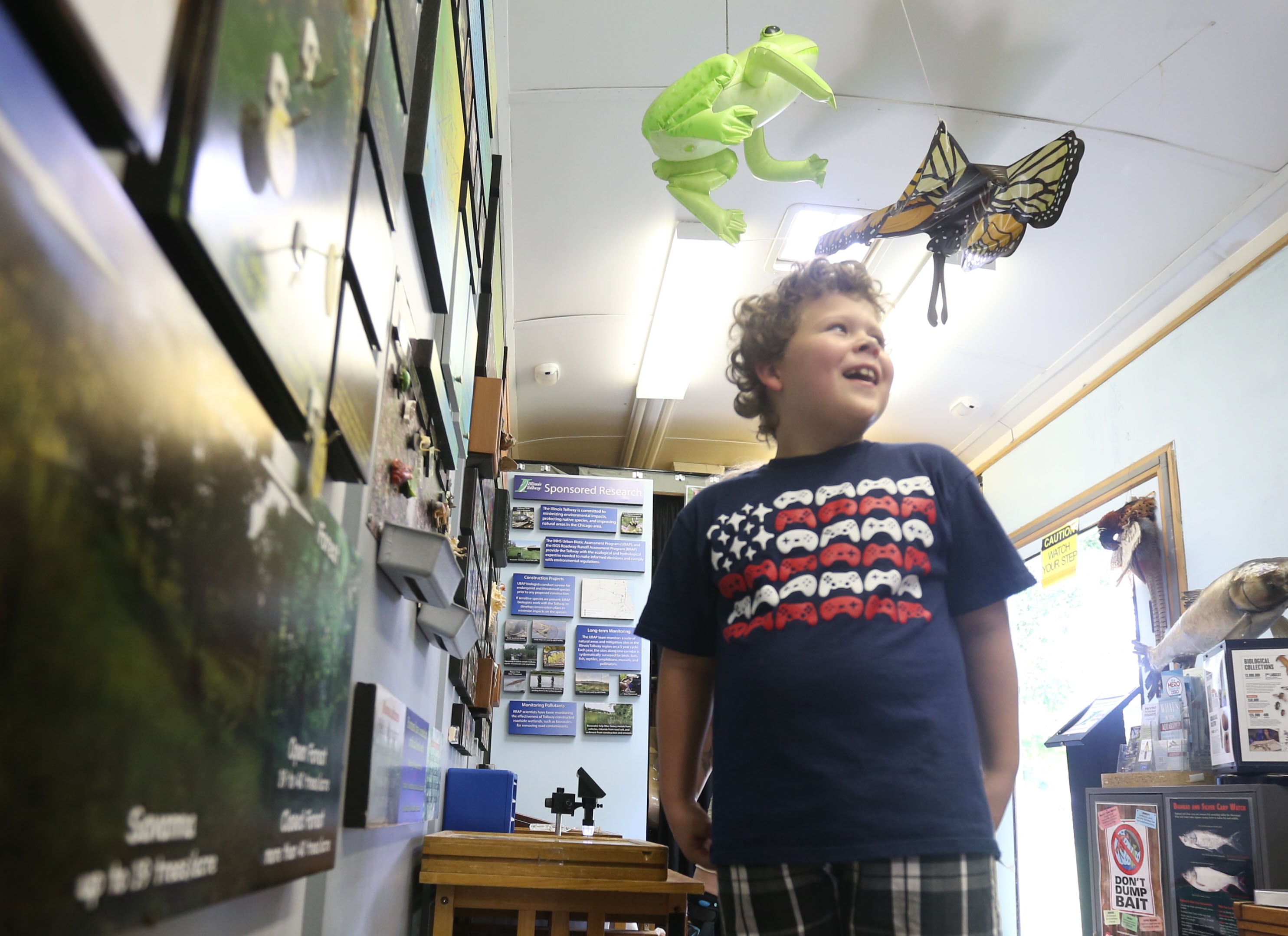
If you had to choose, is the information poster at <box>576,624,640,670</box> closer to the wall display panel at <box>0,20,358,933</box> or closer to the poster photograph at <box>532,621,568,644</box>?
the poster photograph at <box>532,621,568,644</box>

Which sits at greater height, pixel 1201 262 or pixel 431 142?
pixel 1201 262

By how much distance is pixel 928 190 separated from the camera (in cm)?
324

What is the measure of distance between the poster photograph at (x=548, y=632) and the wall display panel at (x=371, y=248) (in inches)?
177

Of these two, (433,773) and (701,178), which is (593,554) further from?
(433,773)

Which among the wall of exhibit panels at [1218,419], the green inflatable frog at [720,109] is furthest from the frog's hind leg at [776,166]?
the wall of exhibit panels at [1218,419]

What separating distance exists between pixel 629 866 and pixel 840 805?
3.23 feet

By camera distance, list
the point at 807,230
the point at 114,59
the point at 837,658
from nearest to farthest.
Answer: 1. the point at 114,59
2. the point at 837,658
3. the point at 807,230

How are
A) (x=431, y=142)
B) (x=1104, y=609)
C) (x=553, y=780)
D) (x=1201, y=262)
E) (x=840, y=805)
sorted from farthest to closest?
1. (x=553, y=780)
2. (x=1104, y=609)
3. (x=1201, y=262)
4. (x=431, y=142)
5. (x=840, y=805)

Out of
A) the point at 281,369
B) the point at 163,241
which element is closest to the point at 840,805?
the point at 281,369

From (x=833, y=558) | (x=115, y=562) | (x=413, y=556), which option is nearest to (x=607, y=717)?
(x=413, y=556)

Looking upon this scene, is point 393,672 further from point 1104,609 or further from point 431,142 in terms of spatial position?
point 1104,609

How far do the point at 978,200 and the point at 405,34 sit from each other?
2.53 meters

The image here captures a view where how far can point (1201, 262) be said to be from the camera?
4062 mm

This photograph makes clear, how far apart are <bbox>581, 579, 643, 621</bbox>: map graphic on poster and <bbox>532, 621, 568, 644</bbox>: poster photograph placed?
16 cm
